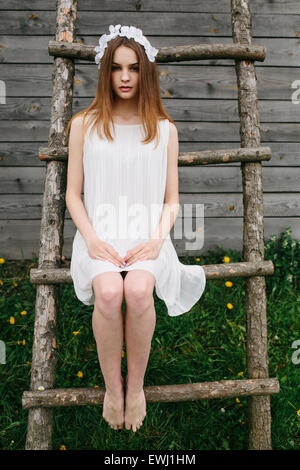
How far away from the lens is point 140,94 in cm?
162

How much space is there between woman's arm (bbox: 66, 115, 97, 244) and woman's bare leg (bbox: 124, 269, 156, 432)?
0.34 meters

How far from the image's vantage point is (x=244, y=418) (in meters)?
1.92

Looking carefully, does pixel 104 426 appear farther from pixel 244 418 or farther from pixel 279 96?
pixel 279 96

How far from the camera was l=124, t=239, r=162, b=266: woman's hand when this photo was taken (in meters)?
1.55

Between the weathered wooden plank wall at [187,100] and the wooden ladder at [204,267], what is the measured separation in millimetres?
932

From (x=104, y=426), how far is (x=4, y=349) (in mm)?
646

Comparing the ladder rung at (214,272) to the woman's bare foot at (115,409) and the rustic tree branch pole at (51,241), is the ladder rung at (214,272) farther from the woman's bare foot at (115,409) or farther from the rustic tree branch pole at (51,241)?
the woman's bare foot at (115,409)

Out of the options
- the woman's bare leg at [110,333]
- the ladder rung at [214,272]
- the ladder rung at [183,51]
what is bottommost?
the woman's bare leg at [110,333]

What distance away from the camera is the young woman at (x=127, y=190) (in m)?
1.52

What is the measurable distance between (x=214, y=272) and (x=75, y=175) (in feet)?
2.20

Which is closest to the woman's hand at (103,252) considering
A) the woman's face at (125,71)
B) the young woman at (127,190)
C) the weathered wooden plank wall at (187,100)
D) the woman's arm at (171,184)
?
the young woman at (127,190)

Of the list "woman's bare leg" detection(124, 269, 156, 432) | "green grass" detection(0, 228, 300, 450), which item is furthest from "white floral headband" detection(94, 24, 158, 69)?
"green grass" detection(0, 228, 300, 450)

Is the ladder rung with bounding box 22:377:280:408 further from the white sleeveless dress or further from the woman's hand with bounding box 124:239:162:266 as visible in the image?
the woman's hand with bounding box 124:239:162:266
